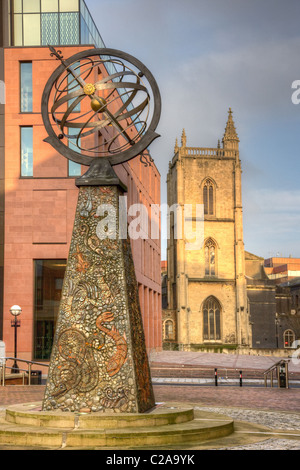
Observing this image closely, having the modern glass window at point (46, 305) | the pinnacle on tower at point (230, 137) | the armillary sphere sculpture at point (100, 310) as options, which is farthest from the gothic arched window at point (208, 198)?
the armillary sphere sculpture at point (100, 310)

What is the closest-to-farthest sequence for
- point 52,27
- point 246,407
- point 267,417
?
1. point 267,417
2. point 246,407
3. point 52,27

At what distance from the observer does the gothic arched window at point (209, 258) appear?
78688mm

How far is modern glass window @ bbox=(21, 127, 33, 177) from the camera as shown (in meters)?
35.0

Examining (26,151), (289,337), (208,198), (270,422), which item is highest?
(208,198)

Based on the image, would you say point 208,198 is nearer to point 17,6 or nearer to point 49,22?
point 49,22

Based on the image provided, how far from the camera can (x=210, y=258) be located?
78812mm

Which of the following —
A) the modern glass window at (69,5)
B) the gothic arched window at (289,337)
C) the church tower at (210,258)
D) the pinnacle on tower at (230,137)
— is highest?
the pinnacle on tower at (230,137)

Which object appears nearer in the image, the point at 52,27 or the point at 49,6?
the point at 52,27

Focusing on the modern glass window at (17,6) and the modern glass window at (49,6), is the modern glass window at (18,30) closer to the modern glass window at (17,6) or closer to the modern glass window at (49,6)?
the modern glass window at (17,6)

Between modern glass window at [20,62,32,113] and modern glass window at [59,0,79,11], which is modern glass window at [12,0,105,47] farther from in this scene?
modern glass window at [20,62,32,113]

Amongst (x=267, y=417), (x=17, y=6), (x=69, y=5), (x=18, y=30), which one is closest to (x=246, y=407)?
(x=267, y=417)

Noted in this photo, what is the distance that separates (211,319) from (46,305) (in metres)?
45.4

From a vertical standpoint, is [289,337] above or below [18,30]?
below
